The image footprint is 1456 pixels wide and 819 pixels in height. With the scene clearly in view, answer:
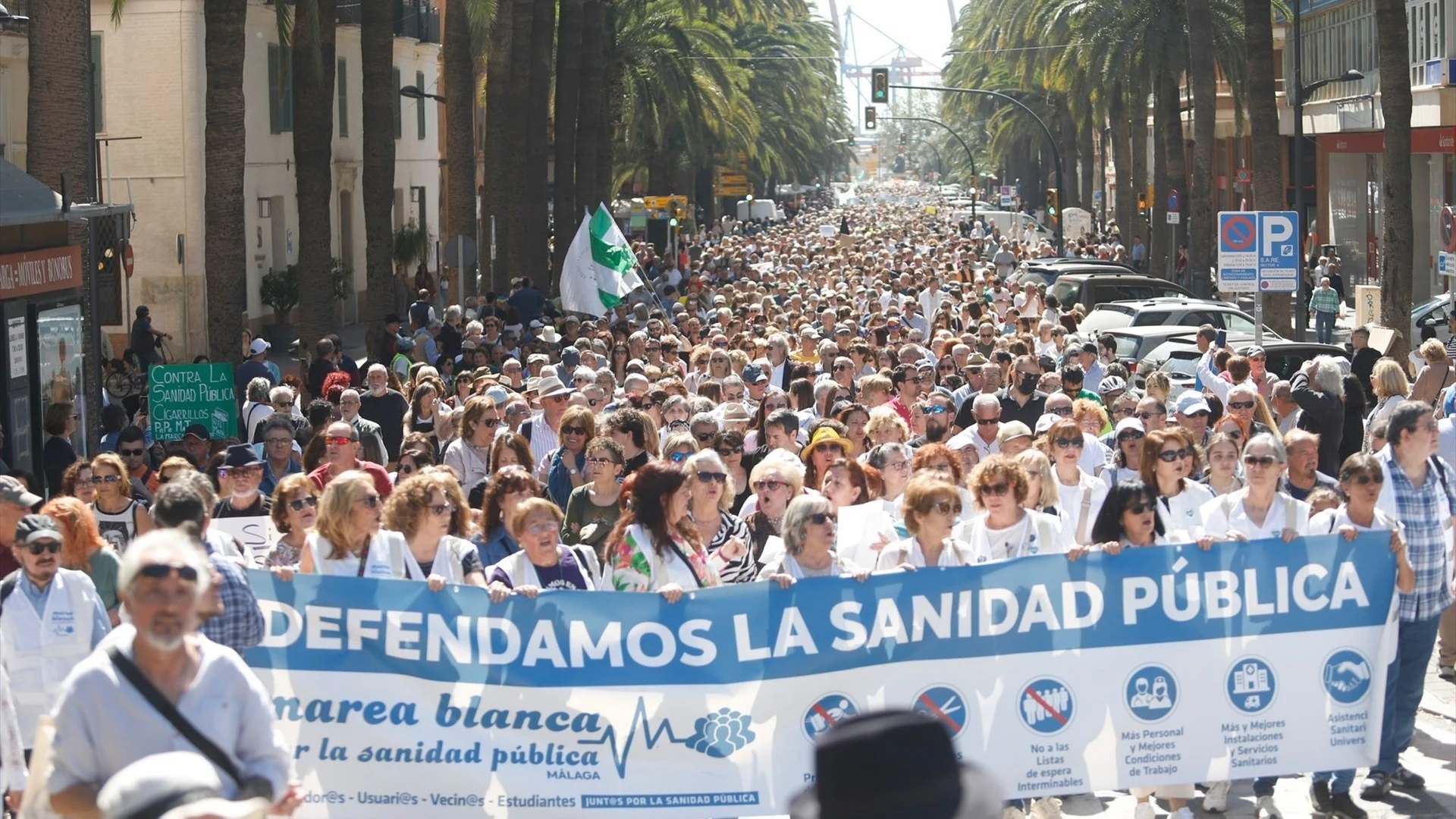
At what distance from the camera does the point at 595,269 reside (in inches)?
1050

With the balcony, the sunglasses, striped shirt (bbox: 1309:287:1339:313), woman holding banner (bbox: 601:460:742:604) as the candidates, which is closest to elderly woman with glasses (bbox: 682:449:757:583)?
woman holding banner (bbox: 601:460:742:604)

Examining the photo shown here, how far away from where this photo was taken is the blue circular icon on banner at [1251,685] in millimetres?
8359

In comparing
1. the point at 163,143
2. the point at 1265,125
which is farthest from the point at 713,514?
the point at 163,143

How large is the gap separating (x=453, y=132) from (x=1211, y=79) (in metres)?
14.6

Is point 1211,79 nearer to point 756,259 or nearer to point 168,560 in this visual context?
point 756,259

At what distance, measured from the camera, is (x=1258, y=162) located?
98.8ft

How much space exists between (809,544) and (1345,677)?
2.27 metres

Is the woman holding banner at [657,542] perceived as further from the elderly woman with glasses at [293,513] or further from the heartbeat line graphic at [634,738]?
the elderly woman with glasses at [293,513]

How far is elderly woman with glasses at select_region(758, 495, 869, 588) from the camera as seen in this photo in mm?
8172

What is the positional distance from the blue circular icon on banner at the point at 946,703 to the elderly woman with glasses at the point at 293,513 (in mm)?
2704

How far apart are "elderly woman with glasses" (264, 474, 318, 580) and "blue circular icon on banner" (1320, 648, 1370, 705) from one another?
4.25 m

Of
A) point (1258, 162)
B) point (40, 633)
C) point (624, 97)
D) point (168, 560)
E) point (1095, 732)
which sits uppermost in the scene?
point (624, 97)

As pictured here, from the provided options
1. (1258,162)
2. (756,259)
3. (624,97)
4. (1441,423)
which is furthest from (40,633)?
(756,259)

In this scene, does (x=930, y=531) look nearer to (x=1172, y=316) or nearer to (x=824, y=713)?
(x=824, y=713)
